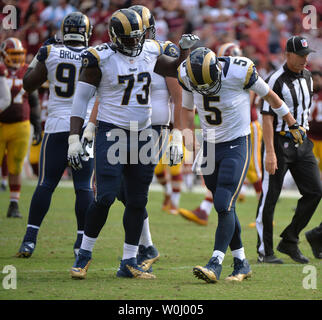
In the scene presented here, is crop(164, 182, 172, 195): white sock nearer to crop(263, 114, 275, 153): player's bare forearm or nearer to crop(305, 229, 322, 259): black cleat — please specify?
crop(305, 229, 322, 259): black cleat

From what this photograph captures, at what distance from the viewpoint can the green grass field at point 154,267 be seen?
451 cm

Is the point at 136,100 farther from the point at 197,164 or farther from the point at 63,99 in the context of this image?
the point at 63,99

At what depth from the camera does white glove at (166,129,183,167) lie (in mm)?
5055

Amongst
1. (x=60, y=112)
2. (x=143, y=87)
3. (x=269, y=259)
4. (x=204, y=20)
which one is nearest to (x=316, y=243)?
(x=269, y=259)

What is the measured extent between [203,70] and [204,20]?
11611 millimetres

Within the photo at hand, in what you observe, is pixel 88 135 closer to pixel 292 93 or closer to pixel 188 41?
pixel 188 41

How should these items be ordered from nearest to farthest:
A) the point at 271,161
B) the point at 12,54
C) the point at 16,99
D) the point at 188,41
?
the point at 188,41 < the point at 271,161 < the point at 12,54 < the point at 16,99

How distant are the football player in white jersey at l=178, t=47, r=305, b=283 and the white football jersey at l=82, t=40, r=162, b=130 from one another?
270 millimetres

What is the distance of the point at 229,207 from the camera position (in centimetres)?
497

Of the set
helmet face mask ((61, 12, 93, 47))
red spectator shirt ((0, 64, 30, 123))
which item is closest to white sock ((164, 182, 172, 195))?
red spectator shirt ((0, 64, 30, 123))

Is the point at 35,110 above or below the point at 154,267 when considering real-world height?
above

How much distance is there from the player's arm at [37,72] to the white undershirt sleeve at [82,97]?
1.06m

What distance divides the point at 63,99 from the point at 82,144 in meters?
0.98

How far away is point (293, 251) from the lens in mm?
6180
